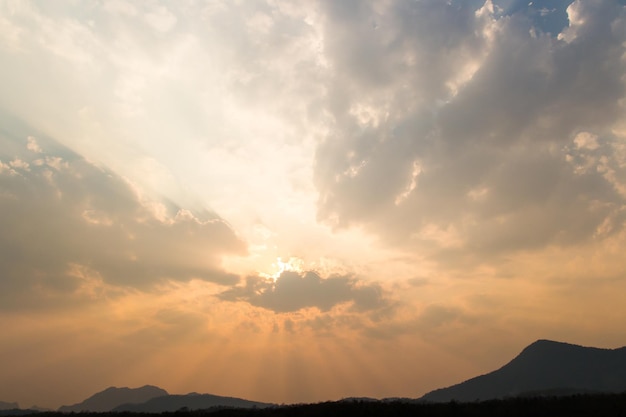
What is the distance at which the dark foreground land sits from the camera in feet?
131

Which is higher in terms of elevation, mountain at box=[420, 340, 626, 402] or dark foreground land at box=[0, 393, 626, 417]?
mountain at box=[420, 340, 626, 402]

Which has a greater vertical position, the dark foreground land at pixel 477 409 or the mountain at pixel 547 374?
the mountain at pixel 547 374

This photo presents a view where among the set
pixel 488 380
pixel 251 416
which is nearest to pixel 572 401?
pixel 251 416

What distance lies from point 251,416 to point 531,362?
167750 millimetres

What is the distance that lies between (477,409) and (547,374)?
146091 millimetres

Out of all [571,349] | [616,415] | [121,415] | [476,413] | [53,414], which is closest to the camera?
[616,415]

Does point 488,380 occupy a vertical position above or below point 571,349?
below

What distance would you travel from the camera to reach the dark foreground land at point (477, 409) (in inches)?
1567

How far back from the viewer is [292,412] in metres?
46.3

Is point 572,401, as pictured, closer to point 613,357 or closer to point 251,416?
point 251,416

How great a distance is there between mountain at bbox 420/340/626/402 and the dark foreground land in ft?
331

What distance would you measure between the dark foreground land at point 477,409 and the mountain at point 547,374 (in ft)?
331

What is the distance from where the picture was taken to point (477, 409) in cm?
4231

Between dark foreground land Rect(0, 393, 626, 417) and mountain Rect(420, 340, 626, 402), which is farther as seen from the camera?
mountain Rect(420, 340, 626, 402)
